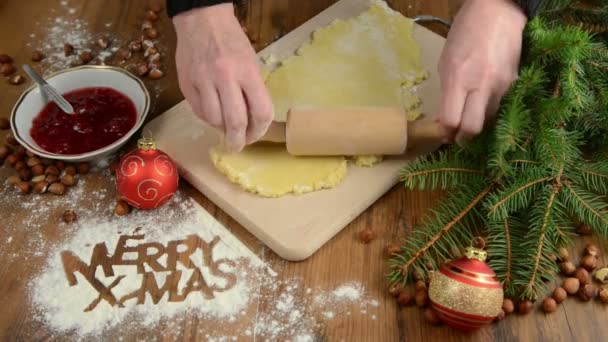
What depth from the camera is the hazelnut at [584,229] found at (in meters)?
1.21

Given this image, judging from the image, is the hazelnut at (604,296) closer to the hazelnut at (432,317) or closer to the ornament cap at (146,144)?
the hazelnut at (432,317)

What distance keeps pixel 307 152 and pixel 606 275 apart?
0.64m

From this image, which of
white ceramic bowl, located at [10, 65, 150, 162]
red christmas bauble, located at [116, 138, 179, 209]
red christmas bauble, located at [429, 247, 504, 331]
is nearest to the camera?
red christmas bauble, located at [429, 247, 504, 331]

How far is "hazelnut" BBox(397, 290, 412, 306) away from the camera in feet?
3.69

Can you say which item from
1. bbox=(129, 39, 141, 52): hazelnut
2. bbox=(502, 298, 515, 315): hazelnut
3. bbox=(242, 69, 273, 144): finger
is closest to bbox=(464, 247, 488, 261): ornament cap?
bbox=(502, 298, 515, 315): hazelnut

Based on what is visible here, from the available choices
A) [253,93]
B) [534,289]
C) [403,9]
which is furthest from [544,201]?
[403,9]

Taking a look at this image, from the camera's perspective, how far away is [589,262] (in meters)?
1.16

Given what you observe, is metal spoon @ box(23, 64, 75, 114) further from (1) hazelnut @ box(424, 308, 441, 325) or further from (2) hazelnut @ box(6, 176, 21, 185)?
(1) hazelnut @ box(424, 308, 441, 325)

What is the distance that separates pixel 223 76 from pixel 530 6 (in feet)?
2.05

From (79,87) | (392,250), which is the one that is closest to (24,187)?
(79,87)

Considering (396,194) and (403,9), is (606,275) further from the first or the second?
(403,9)

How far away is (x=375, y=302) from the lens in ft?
3.74

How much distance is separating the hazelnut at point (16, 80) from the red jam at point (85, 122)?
195 mm

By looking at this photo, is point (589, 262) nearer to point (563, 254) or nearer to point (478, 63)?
point (563, 254)
